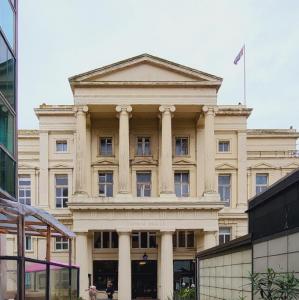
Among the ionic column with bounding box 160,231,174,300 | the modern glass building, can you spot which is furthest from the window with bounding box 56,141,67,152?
the modern glass building

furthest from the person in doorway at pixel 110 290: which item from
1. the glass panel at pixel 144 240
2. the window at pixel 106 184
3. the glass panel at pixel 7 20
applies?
the glass panel at pixel 7 20

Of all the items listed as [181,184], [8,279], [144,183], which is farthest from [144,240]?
[8,279]

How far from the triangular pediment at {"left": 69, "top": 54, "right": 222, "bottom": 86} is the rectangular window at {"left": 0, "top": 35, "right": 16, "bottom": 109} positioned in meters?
28.1

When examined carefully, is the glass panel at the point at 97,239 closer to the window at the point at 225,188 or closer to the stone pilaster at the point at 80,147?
the stone pilaster at the point at 80,147

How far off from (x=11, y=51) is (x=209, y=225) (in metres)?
30.5

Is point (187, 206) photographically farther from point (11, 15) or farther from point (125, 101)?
point (11, 15)

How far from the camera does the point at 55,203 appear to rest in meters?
64.2

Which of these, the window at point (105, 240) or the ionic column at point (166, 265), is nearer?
the ionic column at point (166, 265)

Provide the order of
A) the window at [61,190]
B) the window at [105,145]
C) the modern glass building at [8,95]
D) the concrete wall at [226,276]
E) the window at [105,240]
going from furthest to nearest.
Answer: the window at [105,145], the window at [61,190], the window at [105,240], the modern glass building at [8,95], the concrete wall at [226,276]

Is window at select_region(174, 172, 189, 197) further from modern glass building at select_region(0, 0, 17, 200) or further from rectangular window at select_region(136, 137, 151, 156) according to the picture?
modern glass building at select_region(0, 0, 17, 200)

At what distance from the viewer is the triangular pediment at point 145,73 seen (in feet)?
197

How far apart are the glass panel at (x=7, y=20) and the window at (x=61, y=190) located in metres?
33.1

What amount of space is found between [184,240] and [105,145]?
1034 centimetres

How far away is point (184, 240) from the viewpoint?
209ft
